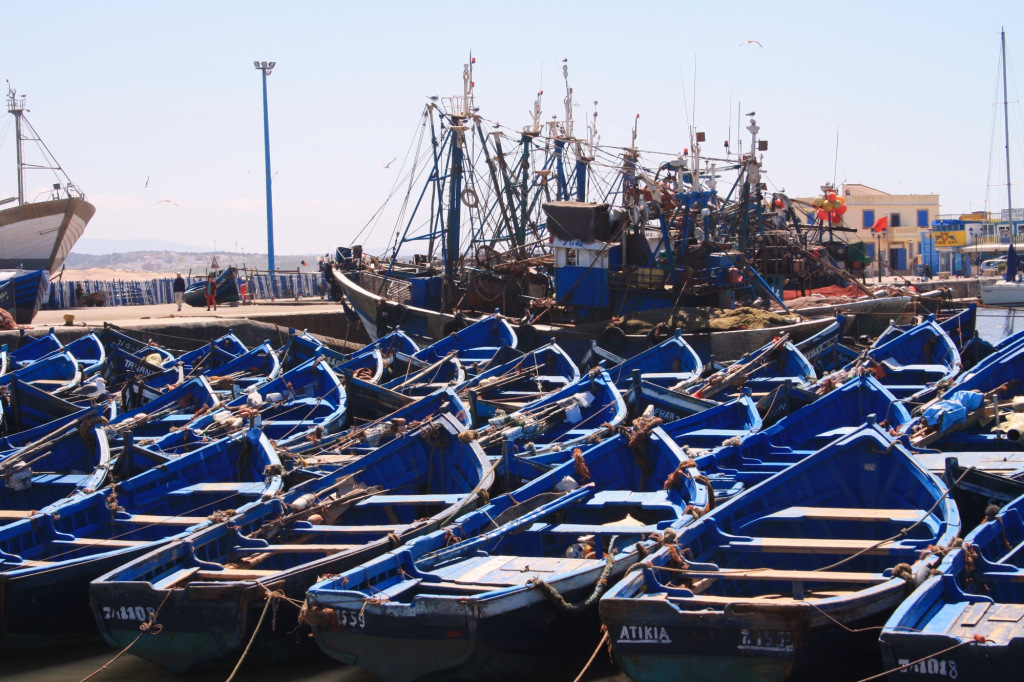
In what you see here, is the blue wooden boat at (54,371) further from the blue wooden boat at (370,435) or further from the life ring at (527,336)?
the life ring at (527,336)

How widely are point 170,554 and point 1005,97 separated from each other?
6080cm

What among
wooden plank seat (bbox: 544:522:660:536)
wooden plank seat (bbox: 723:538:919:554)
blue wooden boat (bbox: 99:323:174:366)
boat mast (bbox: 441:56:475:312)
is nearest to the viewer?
wooden plank seat (bbox: 723:538:919:554)

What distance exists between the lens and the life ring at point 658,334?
21.2m

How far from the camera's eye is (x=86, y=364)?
21.2 meters

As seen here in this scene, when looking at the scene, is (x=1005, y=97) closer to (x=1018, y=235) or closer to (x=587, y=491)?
(x=1018, y=235)

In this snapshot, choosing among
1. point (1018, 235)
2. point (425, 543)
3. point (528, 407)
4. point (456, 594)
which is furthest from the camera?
point (1018, 235)

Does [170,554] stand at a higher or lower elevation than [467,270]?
lower

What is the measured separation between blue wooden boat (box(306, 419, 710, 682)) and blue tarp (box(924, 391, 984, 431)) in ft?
12.4

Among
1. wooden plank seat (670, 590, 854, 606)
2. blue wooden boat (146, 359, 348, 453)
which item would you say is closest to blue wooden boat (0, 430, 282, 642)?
blue wooden boat (146, 359, 348, 453)

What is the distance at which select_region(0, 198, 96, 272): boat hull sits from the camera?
4181cm

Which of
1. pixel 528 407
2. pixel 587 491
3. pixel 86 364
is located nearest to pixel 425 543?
pixel 587 491

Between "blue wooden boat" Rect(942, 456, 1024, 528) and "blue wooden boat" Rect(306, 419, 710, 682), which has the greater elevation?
"blue wooden boat" Rect(942, 456, 1024, 528)

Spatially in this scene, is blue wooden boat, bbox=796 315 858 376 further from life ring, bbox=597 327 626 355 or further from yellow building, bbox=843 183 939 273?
yellow building, bbox=843 183 939 273

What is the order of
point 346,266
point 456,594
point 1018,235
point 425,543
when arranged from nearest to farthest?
1. point 456,594
2. point 425,543
3. point 346,266
4. point 1018,235
